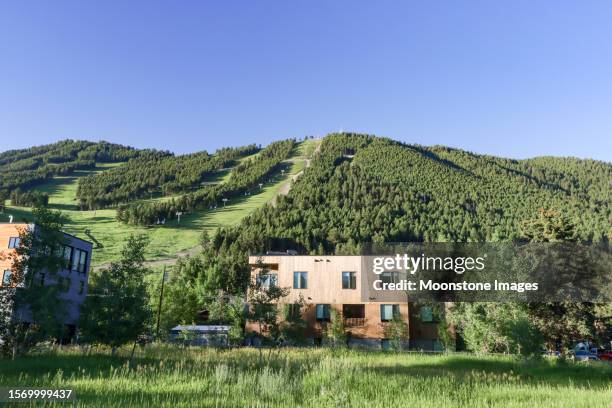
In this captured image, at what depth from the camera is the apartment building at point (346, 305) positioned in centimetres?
5166

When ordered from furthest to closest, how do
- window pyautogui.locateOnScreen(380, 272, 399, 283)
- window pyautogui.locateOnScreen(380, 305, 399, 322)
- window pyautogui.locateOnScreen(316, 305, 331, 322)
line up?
window pyautogui.locateOnScreen(380, 272, 399, 283)
window pyautogui.locateOnScreen(316, 305, 331, 322)
window pyautogui.locateOnScreen(380, 305, 399, 322)

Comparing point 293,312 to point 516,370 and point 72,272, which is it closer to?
point 516,370

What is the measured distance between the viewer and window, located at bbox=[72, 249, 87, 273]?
50531 mm

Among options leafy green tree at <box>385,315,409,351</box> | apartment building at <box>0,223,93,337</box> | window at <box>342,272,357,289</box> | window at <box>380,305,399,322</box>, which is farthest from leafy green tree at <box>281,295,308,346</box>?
apartment building at <box>0,223,93,337</box>

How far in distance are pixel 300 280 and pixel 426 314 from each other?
16.1 m

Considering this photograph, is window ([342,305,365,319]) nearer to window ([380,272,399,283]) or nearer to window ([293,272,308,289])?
window ([380,272,399,283])

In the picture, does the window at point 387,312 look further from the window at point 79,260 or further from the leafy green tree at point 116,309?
the window at point 79,260

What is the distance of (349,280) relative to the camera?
53312 mm

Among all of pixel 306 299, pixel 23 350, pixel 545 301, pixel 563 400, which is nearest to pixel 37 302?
pixel 23 350

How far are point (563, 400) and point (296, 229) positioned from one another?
133m

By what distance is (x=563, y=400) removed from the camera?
11.4 metres

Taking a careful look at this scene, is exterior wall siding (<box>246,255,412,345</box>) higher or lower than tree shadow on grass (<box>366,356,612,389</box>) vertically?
higher

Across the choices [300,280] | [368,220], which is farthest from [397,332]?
[368,220]

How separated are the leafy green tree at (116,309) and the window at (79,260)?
3148 centimetres
